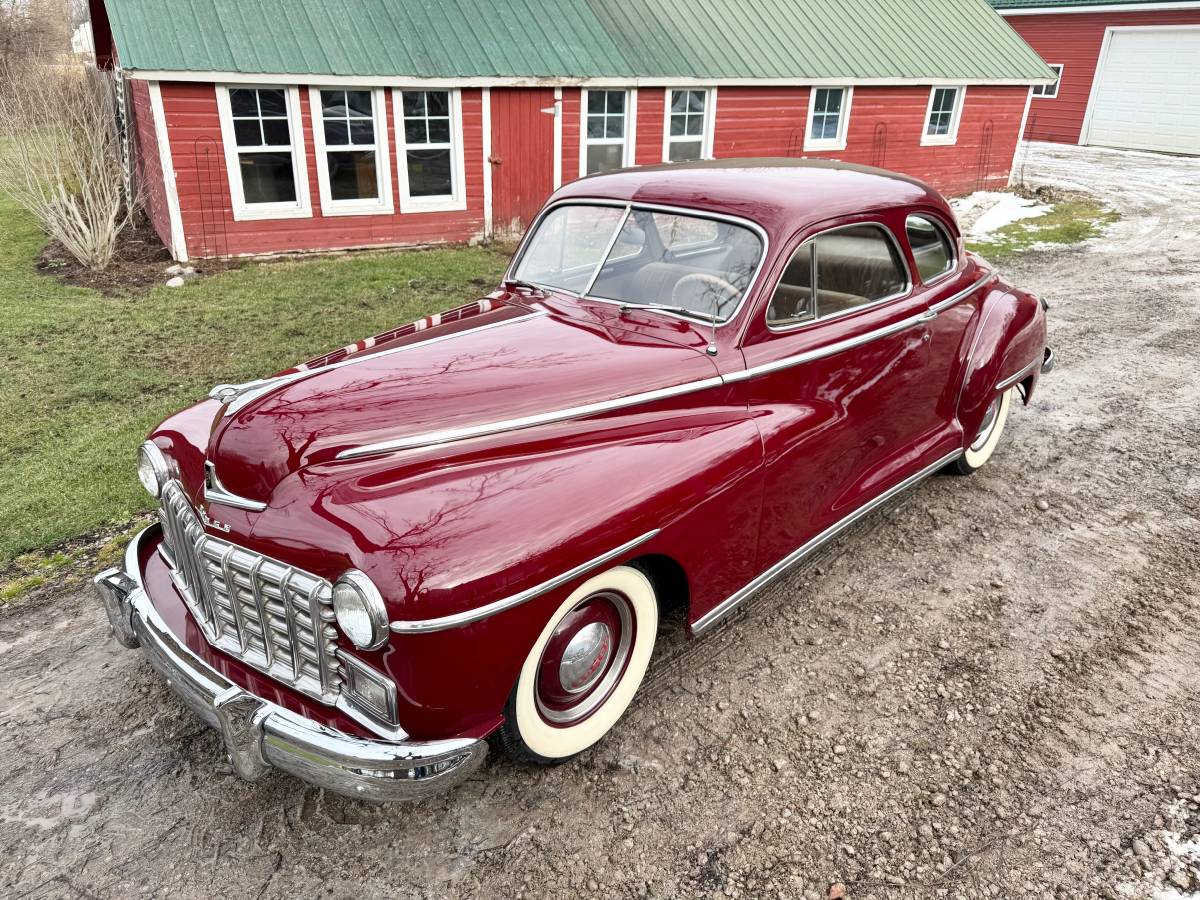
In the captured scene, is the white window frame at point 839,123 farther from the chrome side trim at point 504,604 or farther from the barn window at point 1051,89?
the chrome side trim at point 504,604

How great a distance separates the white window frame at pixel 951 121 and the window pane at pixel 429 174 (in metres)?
9.43

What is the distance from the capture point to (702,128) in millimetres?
13078

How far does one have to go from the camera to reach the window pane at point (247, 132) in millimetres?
9883

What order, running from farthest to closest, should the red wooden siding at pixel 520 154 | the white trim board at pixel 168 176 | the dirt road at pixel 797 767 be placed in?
the red wooden siding at pixel 520 154
the white trim board at pixel 168 176
the dirt road at pixel 797 767

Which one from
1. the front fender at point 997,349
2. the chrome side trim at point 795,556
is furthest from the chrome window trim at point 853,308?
the chrome side trim at point 795,556

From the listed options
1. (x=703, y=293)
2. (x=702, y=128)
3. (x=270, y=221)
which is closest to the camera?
(x=703, y=293)

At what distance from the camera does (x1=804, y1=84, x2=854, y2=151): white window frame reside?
1401 centimetres

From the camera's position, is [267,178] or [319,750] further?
[267,178]

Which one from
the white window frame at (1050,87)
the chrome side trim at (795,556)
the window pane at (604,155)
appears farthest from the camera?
the white window frame at (1050,87)

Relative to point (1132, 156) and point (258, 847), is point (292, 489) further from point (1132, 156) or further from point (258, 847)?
point (1132, 156)

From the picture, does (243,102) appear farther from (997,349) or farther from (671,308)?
(997,349)

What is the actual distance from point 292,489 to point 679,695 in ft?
5.58

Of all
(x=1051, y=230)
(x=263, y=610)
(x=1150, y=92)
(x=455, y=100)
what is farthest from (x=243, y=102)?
(x=1150, y=92)

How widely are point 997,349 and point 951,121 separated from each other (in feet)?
44.5
